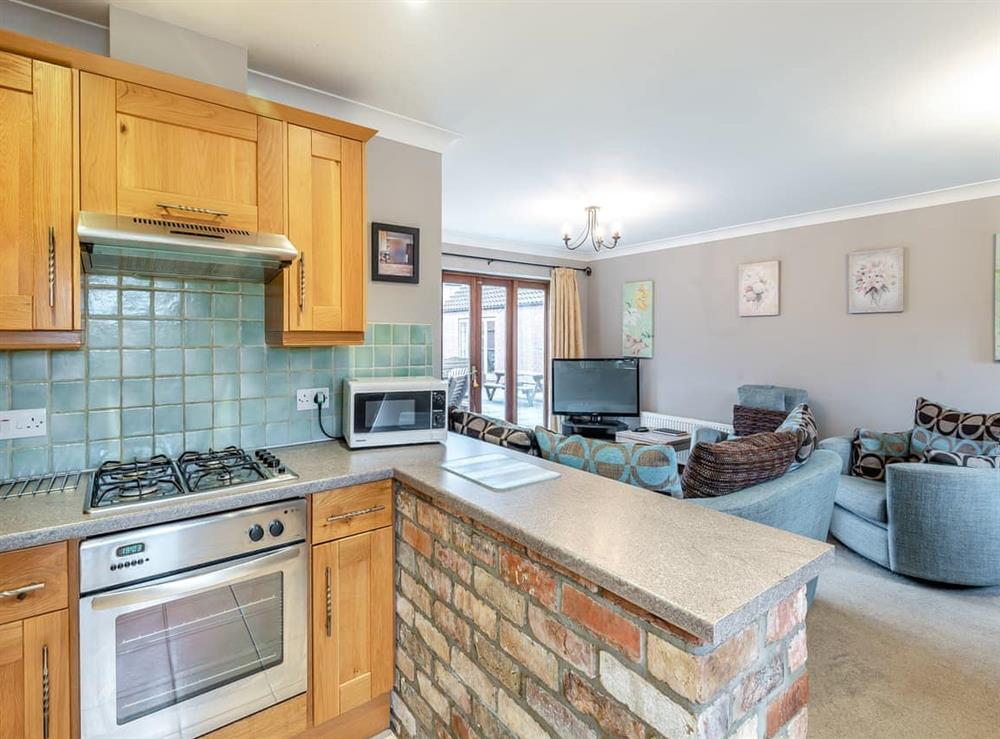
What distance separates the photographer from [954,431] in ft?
10.6

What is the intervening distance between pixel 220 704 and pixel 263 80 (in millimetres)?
2310

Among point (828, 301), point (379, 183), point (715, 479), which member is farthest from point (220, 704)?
point (828, 301)

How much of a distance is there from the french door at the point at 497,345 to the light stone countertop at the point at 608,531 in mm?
3518

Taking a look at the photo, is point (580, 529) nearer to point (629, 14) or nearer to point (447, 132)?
point (629, 14)

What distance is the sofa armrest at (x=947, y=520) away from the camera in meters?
2.61

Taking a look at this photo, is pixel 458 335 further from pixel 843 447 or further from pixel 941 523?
pixel 941 523

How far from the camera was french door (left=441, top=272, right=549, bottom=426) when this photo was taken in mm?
5379

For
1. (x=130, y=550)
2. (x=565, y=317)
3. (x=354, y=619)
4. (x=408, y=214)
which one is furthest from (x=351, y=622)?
(x=565, y=317)

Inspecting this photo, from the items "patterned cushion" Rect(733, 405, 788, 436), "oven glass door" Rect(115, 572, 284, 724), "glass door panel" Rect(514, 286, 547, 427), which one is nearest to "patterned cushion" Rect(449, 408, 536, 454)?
"oven glass door" Rect(115, 572, 284, 724)

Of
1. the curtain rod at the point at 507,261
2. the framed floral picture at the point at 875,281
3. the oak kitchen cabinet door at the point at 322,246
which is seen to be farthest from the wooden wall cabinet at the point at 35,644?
the framed floral picture at the point at 875,281

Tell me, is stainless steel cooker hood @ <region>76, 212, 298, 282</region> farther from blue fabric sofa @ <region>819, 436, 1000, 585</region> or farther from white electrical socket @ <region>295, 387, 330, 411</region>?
blue fabric sofa @ <region>819, 436, 1000, 585</region>

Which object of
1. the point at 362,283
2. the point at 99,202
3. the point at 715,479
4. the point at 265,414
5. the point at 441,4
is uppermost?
the point at 441,4

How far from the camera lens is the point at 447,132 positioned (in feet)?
8.63

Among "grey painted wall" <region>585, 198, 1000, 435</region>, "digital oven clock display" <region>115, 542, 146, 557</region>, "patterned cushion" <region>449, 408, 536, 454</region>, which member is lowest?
"digital oven clock display" <region>115, 542, 146, 557</region>
